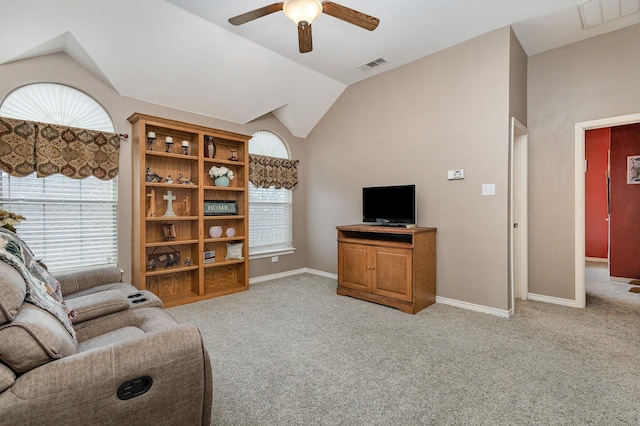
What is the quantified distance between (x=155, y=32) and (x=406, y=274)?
11.6 feet

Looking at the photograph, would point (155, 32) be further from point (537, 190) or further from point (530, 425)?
point (537, 190)

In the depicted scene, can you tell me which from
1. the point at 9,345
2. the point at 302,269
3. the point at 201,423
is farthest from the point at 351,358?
the point at 302,269

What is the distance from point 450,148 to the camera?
3629mm

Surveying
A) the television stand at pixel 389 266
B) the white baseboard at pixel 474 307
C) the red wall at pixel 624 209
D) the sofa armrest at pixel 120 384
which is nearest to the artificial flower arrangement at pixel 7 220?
the sofa armrest at pixel 120 384

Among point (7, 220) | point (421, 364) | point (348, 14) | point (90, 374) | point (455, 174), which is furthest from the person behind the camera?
point (455, 174)

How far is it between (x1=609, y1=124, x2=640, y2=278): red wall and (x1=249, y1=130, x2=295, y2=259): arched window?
5.09 m

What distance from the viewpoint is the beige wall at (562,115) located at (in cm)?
324

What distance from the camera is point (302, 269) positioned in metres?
5.40

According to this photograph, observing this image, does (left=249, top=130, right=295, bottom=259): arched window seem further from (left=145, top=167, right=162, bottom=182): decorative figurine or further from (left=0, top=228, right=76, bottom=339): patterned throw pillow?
(left=0, top=228, right=76, bottom=339): patterned throw pillow

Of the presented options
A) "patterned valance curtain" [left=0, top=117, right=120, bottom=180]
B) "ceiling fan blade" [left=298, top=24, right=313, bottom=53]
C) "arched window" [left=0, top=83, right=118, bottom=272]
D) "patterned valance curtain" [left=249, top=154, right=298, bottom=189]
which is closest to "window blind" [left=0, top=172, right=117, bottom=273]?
A: "arched window" [left=0, top=83, right=118, bottom=272]

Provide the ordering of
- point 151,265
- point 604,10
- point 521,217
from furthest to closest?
point 521,217
point 151,265
point 604,10

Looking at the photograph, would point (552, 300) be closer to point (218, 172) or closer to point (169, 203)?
point (218, 172)

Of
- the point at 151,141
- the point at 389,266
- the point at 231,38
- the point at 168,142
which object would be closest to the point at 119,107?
the point at 151,141

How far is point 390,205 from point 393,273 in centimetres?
90
